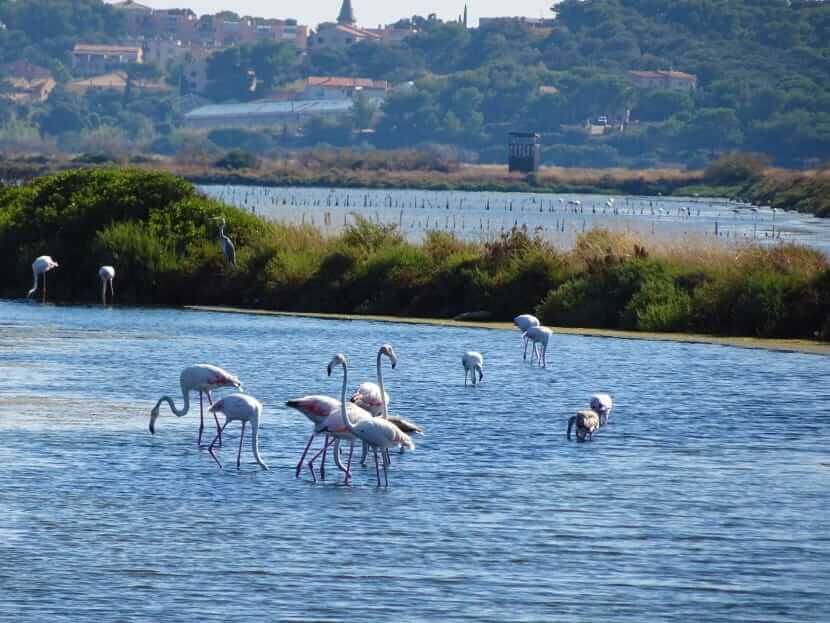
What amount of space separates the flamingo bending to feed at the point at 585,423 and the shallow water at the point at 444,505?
21 centimetres

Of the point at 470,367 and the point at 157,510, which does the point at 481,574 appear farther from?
the point at 470,367

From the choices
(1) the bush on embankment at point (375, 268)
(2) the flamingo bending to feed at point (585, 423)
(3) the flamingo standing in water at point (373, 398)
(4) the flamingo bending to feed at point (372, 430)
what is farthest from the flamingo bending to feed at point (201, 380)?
(1) the bush on embankment at point (375, 268)

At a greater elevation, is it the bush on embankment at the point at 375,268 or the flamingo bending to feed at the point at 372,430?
the bush on embankment at the point at 375,268

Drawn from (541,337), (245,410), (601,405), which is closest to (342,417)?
(245,410)

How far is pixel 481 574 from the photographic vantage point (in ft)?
46.6

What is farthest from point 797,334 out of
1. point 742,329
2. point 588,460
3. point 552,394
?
point 588,460

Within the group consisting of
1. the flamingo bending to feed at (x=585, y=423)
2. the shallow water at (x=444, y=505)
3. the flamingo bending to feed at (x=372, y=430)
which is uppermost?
the flamingo bending to feed at (x=372, y=430)

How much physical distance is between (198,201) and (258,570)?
95.2 feet

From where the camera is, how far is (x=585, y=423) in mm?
20203

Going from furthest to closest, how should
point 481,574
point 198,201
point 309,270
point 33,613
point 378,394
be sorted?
1. point 198,201
2. point 309,270
3. point 378,394
4. point 481,574
5. point 33,613

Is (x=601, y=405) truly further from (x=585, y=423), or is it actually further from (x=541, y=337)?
(x=541, y=337)

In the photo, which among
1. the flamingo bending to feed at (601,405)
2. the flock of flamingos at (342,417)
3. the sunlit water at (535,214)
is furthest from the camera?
the sunlit water at (535,214)

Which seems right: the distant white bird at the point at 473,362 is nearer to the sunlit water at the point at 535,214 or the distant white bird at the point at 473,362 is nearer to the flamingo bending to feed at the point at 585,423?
the flamingo bending to feed at the point at 585,423

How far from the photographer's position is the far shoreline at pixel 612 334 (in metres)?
30.5
